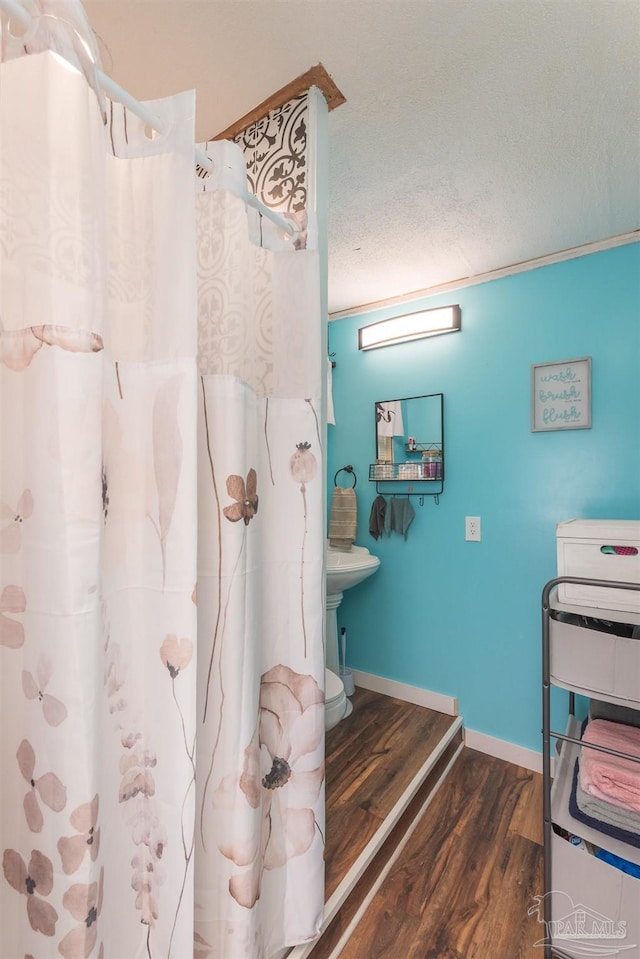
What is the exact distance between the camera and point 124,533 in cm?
71

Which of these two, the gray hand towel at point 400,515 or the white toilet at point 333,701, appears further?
the gray hand towel at point 400,515

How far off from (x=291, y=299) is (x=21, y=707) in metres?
0.88

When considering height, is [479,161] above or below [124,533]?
above

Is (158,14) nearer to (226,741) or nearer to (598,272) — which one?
(226,741)

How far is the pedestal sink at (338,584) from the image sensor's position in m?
1.75

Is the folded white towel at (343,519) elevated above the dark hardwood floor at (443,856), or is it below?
above

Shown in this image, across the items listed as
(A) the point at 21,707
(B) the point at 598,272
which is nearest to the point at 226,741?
(A) the point at 21,707

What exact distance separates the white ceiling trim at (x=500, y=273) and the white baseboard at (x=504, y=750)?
207 cm

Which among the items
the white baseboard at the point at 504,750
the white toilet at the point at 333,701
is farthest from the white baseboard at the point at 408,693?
the white toilet at the point at 333,701

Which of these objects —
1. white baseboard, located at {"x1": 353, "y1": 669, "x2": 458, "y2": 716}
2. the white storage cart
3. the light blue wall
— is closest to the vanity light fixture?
the light blue wall

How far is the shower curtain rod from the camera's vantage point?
0.55m

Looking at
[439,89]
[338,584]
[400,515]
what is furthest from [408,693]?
[439,89]

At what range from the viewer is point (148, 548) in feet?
2.34

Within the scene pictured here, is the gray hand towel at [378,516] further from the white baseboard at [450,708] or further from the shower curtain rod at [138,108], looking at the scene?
the shower curtain rod at [138,108]
